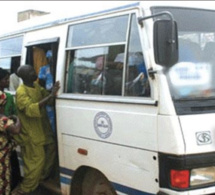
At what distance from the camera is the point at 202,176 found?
2936 millimetres

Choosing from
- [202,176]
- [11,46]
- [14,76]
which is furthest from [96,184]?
[11,46]

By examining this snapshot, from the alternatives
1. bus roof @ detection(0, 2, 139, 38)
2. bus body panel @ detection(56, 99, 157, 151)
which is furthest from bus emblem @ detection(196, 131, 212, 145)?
bus roof @ detection(0, 2, 139, 38)

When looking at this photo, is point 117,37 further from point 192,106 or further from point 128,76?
point 192,106

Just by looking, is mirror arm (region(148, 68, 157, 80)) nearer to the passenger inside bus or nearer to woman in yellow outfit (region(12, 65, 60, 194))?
woman in yellow outfit (region(12, 65, 60, 194))

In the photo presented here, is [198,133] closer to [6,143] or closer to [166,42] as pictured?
[166,42]

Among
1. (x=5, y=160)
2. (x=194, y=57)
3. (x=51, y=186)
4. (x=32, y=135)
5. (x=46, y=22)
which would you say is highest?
(x=46, y=22)

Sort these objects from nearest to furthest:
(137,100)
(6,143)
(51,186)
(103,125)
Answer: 1. (137,100)
2. (103,125)
3. (6,143)
4. (51,186)

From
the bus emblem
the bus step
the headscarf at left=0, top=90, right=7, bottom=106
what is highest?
the headscarf at left=0, top=90, right=7, bottom=106

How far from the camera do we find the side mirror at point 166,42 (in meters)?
2.83

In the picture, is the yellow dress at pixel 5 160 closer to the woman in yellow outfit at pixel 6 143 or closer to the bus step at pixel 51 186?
the woman in yellow outfit at pixel 6 143

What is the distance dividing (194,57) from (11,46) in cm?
296

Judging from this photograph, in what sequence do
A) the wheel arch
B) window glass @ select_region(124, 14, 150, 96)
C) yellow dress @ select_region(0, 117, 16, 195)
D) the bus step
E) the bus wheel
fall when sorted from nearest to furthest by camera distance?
window glass @ select_region(124, 14, 150, 96), the bus wheel, the wheel arch, yellow dress @ select_region(0, 117, 16, 195), the bus step

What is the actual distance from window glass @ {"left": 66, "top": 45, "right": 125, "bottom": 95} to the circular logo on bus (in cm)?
23

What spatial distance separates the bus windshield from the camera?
306 centimetres
